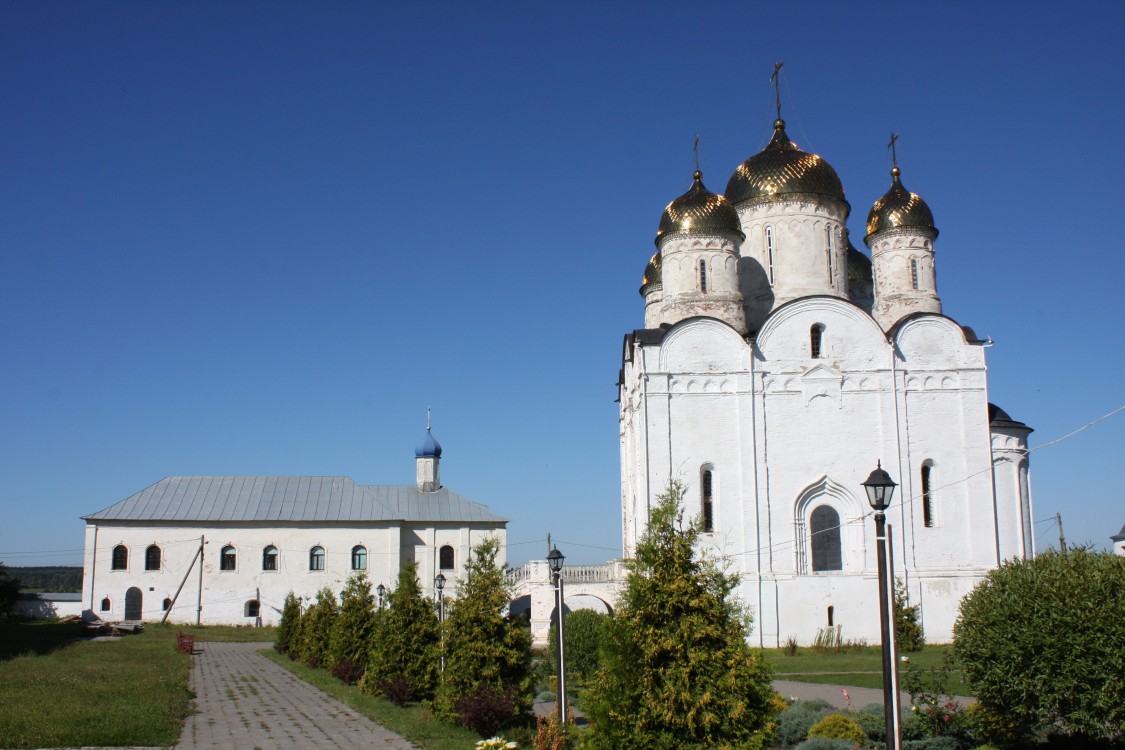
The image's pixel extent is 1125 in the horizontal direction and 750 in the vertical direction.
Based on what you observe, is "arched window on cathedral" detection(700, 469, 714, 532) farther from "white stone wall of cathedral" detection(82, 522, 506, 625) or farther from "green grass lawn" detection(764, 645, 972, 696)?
"white stone wall of cathedral" detection(82, 522, 506, 625)

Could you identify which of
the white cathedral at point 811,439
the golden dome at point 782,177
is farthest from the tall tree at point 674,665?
the golden dome at point 782,177

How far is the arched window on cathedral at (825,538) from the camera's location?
2508 centimetres

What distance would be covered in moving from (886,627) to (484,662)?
6.79m

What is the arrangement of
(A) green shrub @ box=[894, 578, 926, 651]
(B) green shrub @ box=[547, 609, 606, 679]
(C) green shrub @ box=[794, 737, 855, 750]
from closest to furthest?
(C) green shrub @ box=[794, 737, 855, 750], (B) green shrub @ box=[547, 609, 606, 679], (A) green shrub @ box=[894, 578, 926, 651]

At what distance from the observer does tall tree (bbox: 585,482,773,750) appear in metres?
8.66

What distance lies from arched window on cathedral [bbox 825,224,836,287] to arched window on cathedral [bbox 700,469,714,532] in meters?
6.77

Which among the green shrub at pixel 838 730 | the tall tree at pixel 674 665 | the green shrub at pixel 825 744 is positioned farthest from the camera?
the green shrub at pixel 838 730

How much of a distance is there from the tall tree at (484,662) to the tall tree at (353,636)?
5.93 m

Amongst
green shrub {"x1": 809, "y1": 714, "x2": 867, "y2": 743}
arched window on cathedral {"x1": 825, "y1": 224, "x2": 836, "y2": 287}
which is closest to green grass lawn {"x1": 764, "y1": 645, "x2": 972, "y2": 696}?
green shrub {"x1": 809, "y1": 714, "x2": 867, "y2": 743}

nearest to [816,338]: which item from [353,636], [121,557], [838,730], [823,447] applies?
[823,447]

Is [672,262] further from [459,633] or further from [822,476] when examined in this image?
[459,633]

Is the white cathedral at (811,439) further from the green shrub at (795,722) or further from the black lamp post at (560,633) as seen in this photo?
the black lamp post at (560,633)

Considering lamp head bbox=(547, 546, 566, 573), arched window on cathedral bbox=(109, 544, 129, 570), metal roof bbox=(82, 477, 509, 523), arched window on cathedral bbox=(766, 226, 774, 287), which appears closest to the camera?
lamp head bbox=(547, 546, 566, 573)

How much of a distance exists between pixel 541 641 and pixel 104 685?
550 inches
